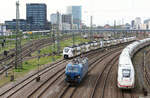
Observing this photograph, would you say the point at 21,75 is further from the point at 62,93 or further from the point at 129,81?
the point at 129,81

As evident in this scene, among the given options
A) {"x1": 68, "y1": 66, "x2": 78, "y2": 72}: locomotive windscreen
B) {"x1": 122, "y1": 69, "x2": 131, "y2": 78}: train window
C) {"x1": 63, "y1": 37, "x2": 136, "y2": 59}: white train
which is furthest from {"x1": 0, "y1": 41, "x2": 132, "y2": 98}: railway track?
{"x1": 63, "y1": 37, "x2": 136, "y2": 59}: white train

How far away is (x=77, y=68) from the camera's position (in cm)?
2528

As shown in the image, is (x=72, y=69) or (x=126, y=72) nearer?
(x=126, y=72)

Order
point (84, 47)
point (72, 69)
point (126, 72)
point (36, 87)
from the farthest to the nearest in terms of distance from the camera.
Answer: point (84, 47), point (72, 69), point (36, 87), point (126, 72)

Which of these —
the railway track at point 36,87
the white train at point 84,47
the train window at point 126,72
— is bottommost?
the railway track at point 36,87

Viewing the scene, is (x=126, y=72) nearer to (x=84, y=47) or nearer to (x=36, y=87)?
(x=36, y=87)

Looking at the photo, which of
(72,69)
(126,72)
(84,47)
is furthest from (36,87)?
(84,47)

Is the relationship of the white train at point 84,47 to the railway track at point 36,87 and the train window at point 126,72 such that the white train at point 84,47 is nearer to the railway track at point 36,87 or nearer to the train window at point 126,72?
the railway track at point 36,87

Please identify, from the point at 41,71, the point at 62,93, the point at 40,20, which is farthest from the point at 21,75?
the point at 40,20

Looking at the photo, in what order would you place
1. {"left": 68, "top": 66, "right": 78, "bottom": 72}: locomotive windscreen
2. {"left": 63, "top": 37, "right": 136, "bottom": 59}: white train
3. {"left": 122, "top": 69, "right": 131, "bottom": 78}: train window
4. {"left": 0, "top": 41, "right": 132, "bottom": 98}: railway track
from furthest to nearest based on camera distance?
{"left": 63, "top": 37, "right": 136, "bottom": 59}: white train → {"left": 68, "top": 66, "right": 78, "bottom": 72}: locomotive windscreen → {"left": 122, "top": 69, "right": 131, "bottom": 78}: train window → {"left": 0, "top": 41, "right": 132, "bottom": 98}: railway track

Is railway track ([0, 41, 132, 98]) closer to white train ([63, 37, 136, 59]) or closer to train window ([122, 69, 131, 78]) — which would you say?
train window ([122, 69, 131, 78])

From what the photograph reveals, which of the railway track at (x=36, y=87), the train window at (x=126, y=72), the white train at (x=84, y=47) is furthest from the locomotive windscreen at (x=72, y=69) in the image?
the white train at (x=84, y=47)

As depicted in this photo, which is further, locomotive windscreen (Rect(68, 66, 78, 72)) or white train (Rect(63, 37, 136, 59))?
white train (Rect(63, 37, 136, 59))

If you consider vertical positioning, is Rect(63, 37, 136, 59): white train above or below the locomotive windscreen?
above
